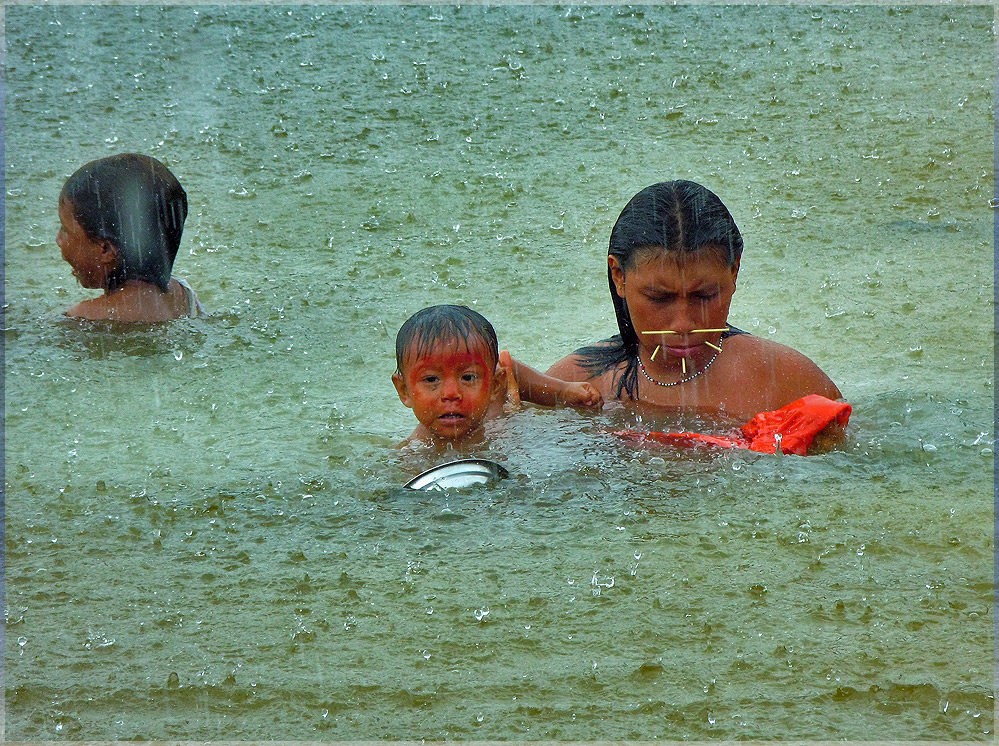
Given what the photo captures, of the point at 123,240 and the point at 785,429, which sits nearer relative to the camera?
the point at 785,429

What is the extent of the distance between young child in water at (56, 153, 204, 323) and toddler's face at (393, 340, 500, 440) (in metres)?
1.94

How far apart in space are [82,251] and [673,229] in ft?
9.11

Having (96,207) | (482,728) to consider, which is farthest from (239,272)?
(482,728)

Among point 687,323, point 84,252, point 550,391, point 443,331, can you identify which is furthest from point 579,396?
point 84,252

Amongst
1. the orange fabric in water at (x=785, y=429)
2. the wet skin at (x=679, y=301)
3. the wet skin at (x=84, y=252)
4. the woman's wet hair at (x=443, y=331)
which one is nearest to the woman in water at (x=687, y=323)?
the wet skin at (x=679, y=301)

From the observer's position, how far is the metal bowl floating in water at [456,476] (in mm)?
3195

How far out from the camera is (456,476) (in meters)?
3.21

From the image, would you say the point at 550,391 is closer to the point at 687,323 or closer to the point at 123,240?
the point at 687,323

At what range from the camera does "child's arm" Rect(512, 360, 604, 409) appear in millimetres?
3764

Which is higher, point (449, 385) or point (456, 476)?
point (449, 385)

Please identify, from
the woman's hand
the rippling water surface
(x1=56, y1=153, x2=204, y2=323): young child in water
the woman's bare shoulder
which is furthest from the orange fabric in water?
(x1=56, y1=153, x2=204, y2=323): young child in water

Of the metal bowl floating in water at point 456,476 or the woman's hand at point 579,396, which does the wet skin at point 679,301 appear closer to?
the woman's hand at point 579,396

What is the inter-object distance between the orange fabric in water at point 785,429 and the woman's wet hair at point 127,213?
255 cm

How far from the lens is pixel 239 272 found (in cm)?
571
